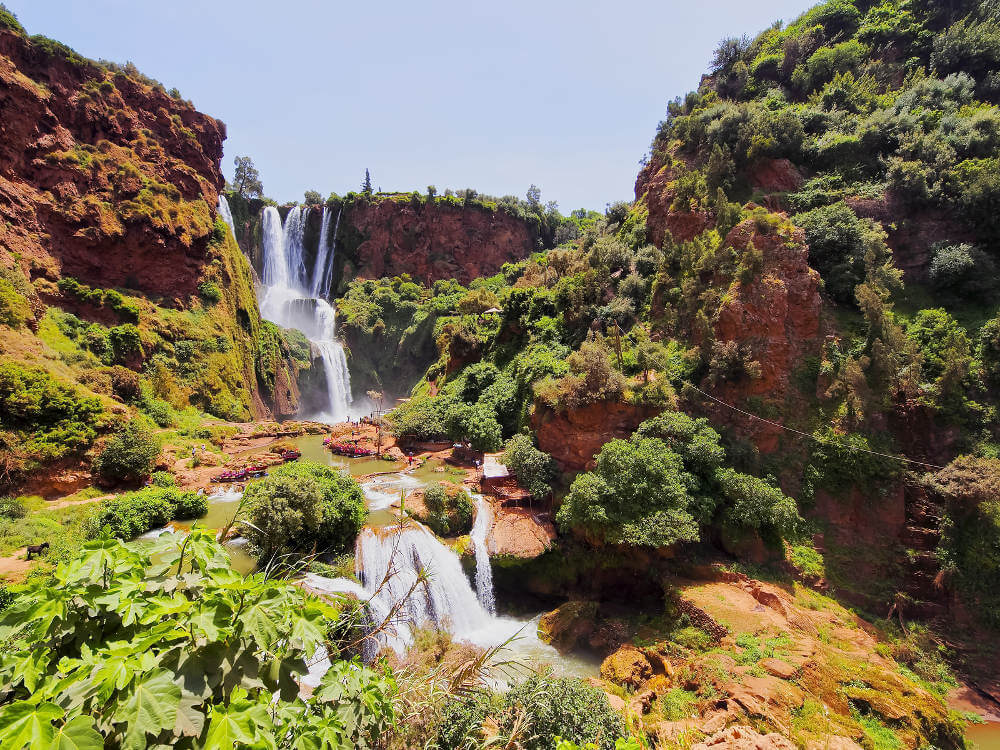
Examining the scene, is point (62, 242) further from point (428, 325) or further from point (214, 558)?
point (214, 558)

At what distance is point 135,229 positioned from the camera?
26453 millimetres

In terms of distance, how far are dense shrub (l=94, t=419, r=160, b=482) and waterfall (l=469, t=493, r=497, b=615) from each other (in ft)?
43.8

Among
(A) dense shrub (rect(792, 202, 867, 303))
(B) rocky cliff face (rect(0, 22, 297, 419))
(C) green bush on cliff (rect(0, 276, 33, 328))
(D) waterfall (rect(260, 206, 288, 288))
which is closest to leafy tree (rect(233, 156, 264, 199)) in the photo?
(D) waterfall (rect(260, 206, 288, 288))

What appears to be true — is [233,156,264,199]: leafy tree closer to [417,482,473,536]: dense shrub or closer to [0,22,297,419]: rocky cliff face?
[0,22,297,419]: rocky cliff face

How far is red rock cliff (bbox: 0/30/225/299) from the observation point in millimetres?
22500

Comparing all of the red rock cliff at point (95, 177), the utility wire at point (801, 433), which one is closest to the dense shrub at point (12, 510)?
the red rock cliff at point (95, 177)

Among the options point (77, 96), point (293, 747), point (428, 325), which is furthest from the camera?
point (428, 325)

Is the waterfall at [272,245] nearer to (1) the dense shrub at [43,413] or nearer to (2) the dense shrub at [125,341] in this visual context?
(2) the dense shrub at [125,341]

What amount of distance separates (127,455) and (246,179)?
5915cm

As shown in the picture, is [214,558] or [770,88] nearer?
[214,558]

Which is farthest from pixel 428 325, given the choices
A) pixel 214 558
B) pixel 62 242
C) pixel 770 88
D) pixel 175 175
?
pixel 214 558

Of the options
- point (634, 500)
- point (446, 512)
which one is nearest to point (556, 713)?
point (634, 500)

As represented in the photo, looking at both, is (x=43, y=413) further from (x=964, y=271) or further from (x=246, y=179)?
(x=246, y=179)

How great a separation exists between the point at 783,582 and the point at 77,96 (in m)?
44.0
